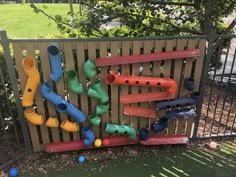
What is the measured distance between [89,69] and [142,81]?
68cm

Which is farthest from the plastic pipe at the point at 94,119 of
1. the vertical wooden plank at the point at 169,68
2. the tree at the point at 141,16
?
the tree at the point at 141,16

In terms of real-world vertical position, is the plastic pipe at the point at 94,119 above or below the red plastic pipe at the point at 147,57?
below

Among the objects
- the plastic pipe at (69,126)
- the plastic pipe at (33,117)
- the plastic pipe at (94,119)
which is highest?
the plastic pipe at (33,117)

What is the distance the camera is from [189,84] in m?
3.74

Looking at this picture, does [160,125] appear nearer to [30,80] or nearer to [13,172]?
[30,80]

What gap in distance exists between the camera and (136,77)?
362 cm

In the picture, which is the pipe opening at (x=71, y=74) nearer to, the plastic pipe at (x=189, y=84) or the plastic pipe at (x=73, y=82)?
the plastic pipe at (x=73, y=82)

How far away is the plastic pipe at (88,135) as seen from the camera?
151 inches

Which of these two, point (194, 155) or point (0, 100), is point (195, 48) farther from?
point (0, 100)

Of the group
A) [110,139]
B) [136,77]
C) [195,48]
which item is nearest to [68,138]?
[110,139]

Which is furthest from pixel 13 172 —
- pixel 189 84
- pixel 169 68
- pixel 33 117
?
pixel 189 84

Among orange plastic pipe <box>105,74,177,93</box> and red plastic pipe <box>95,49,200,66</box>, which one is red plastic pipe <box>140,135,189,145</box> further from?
red plastic pipe <box>95,49,200,66</box>

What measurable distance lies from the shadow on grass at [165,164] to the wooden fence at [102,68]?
40cm

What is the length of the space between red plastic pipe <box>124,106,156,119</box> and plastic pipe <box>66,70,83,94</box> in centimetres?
71
